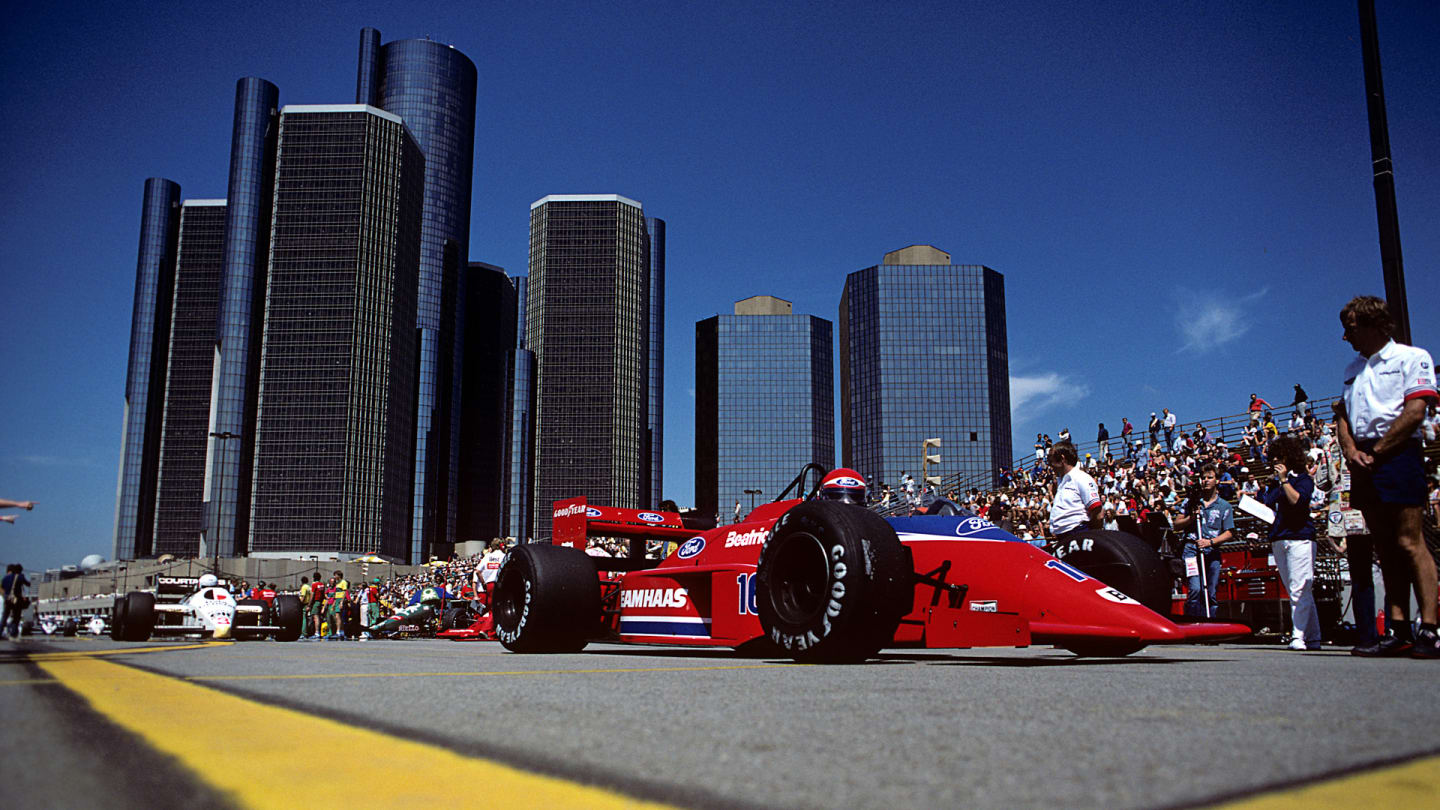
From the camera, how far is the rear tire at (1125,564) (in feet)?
19.3

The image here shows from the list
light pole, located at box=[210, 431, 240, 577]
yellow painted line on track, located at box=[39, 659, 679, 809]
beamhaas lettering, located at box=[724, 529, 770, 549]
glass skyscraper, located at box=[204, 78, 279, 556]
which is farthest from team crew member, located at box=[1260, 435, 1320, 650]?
glass skyscraper, located at box=[204, 78, 279, 556]

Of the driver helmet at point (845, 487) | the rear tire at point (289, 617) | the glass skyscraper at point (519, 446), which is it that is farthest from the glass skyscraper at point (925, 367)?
the driver helmet at point (845, 487)

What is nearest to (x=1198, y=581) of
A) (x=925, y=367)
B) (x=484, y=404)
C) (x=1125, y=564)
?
(x=1125, y=564)

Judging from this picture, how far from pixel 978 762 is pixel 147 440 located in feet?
553

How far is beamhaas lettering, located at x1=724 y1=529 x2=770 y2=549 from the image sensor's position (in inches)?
243

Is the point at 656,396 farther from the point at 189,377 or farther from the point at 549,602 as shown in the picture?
the point at 549,602

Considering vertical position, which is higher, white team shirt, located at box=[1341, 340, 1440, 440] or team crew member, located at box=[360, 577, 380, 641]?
white team shirt, located at box=[1341, 340, 1440, 440]

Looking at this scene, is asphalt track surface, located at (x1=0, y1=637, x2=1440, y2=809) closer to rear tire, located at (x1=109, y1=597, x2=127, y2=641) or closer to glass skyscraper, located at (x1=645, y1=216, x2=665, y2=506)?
rear tire, located at (x1=109, y1=597, x2=127, y2=641)

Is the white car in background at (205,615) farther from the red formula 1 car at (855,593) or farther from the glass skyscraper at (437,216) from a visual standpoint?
the glass skyscraper at (437,216)

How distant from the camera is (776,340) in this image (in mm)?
175250

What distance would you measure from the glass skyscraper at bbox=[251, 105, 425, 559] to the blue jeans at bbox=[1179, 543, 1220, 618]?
115922 mm

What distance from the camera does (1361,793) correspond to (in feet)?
4.25

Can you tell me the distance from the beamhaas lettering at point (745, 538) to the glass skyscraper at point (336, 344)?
117498 mm

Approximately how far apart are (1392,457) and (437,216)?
6650 inches
